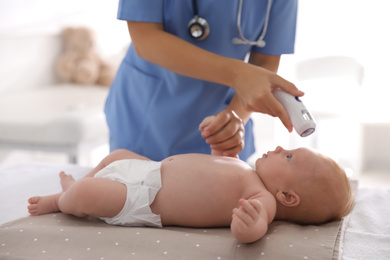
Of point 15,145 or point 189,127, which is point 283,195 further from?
point 15,145

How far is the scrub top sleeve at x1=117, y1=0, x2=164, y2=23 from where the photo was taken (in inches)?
46.2

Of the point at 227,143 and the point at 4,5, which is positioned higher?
the point at 4,5

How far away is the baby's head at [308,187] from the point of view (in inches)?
42.9

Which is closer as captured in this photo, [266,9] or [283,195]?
[283,195]

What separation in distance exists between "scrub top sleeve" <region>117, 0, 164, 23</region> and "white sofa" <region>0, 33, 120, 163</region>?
1.30 m

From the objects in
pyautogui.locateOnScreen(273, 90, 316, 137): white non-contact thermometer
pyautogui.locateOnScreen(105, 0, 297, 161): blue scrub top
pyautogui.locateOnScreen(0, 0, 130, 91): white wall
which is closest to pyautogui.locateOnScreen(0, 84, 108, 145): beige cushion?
pyautogui.locateOnScreen(0, 0, 130, 91): white wall

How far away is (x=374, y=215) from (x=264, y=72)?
0.51m

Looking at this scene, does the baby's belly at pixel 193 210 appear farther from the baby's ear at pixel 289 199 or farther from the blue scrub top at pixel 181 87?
the blue scrub top at pixel 181 87

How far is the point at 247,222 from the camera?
3.04 ft

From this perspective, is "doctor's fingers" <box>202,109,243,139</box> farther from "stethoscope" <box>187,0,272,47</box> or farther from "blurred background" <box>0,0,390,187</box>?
"blurred background" <box>0,0,390,187</box>

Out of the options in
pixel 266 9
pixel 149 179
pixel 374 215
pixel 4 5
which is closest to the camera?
pixel 149 179

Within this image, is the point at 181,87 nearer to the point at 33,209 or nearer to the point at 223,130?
the point at 223,130

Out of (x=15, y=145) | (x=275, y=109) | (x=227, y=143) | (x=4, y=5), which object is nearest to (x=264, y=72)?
(x=275, y=109)

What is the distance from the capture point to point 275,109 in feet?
3.29
